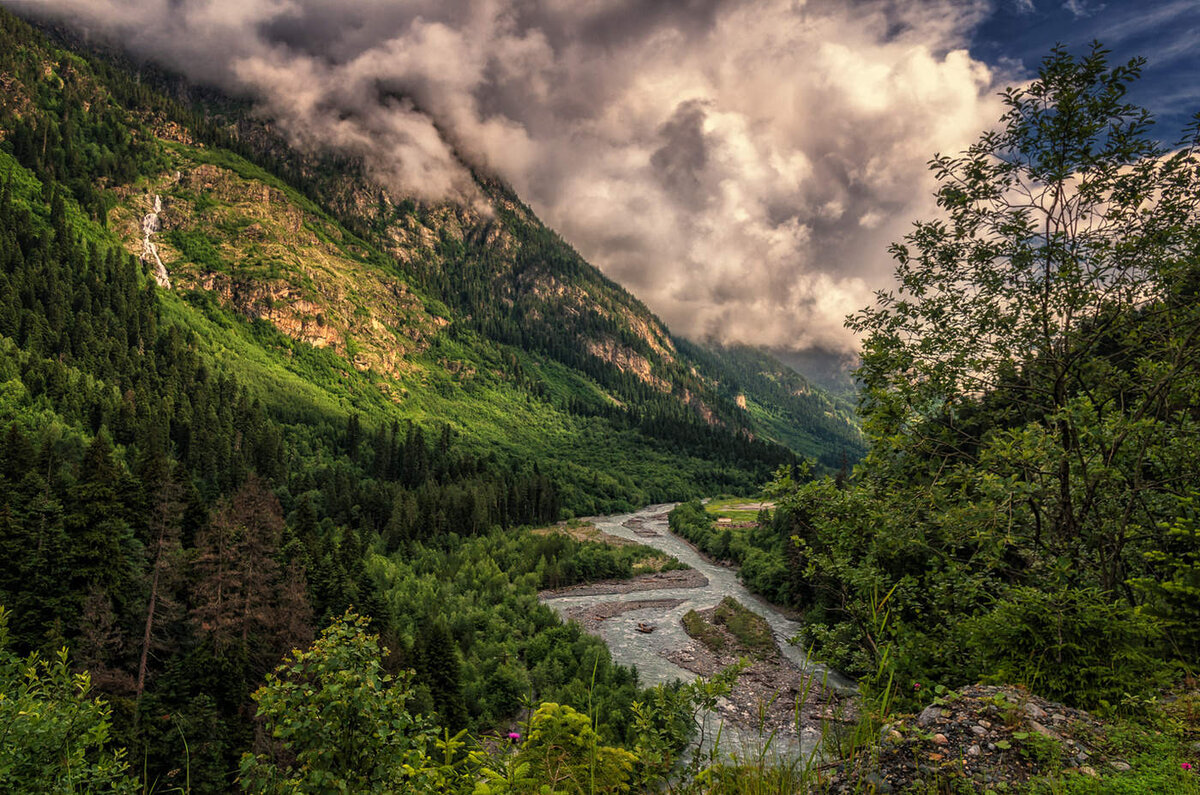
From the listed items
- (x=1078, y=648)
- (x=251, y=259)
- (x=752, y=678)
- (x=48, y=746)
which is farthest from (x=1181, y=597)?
(x=251, y=259)

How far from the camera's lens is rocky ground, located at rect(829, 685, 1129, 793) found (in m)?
3.86

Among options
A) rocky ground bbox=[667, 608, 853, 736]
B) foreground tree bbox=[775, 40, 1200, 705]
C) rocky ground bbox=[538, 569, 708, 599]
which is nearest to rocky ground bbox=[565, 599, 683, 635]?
rocky ground bbox=[538, 569, 708, 599]

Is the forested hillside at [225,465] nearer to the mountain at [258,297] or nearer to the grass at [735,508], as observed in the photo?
the mountain at [258,297]

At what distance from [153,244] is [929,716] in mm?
202604

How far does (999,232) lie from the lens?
811cm

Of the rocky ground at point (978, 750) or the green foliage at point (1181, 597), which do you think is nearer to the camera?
the rocky ground at point (978, 750)

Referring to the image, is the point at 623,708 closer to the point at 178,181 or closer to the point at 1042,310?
the point at 1042,310

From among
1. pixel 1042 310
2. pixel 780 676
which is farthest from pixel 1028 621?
pixel 780 676

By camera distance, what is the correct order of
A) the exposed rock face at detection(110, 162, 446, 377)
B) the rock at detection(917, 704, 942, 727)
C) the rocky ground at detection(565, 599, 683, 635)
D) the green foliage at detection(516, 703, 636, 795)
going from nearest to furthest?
the green foliage at detection(516, 703, 636, 795), the rock at detection(917, 704, 942, 727), the rocky ground at detection(565, 599, 683, 635), the exposed rock face at detection(110, 162, 446, 377)

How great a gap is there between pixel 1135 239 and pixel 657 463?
15486cm

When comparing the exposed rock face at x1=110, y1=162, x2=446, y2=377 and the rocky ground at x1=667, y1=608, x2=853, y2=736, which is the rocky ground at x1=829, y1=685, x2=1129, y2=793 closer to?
the rocky ground at x1=667, y1=608, x2=853, y2=736

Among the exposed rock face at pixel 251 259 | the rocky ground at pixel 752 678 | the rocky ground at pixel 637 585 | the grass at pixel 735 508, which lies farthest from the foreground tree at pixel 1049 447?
the exposed rock face at pixel 251 259

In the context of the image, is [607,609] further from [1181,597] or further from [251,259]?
[251,259]

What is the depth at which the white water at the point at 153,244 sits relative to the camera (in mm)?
139875
